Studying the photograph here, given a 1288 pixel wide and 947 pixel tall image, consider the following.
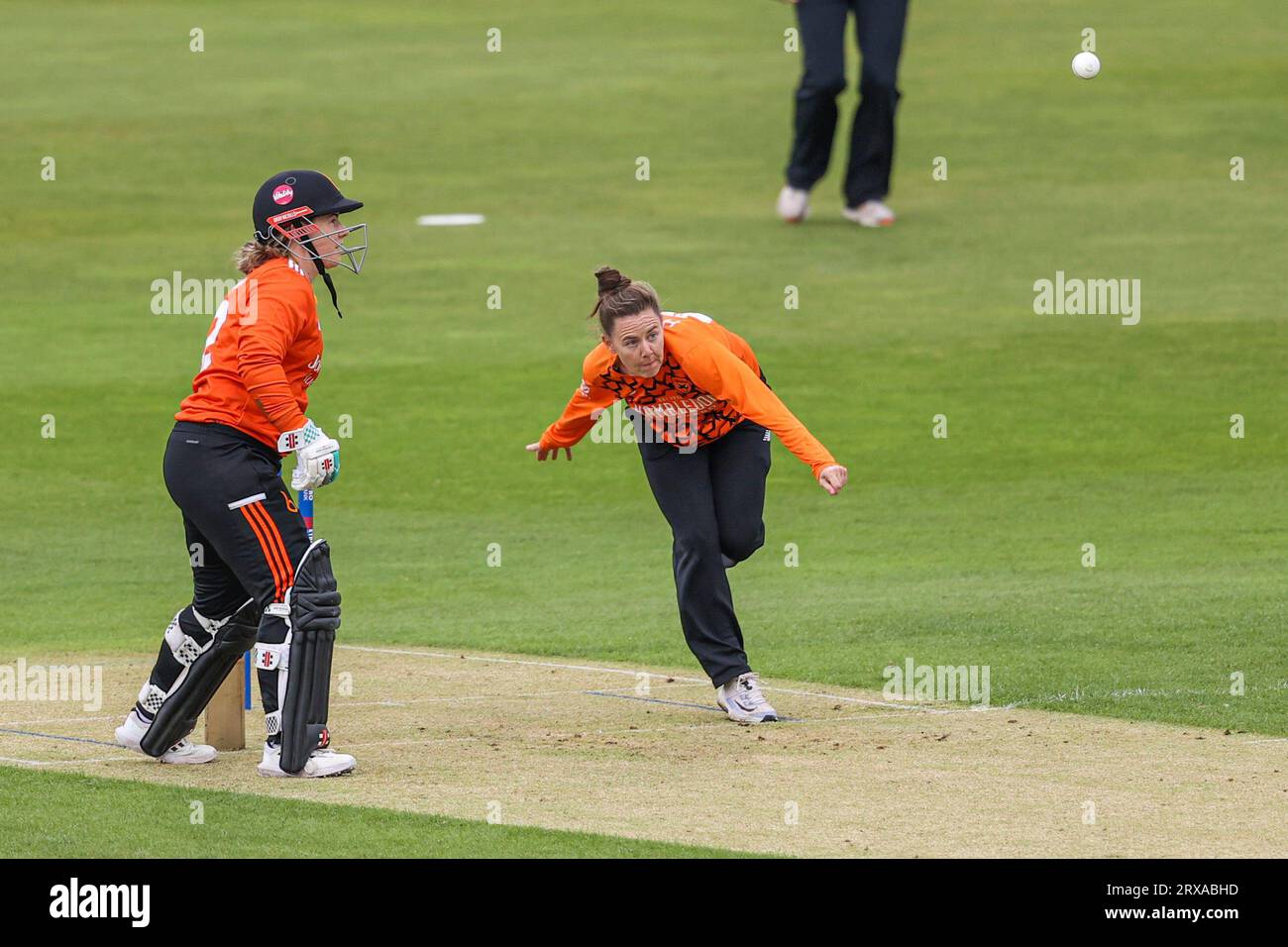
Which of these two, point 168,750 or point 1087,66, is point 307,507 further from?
point 1087,66

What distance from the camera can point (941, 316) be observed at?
20734 mm

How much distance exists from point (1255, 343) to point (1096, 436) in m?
3.24

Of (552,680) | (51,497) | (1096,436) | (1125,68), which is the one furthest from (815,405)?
(1125,68)

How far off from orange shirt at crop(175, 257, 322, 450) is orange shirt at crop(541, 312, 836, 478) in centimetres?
150

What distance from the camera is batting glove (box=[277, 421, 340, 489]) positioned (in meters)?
8.20

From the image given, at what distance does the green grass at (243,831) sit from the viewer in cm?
731

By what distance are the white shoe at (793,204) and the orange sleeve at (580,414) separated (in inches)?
565

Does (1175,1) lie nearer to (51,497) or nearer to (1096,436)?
(1096,436)

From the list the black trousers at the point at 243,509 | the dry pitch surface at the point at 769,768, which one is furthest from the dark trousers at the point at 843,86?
the black trousers at the point at 243,509

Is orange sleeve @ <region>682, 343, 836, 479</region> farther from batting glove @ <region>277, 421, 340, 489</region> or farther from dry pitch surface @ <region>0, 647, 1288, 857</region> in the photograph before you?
batting glove @ <region>277, 421, 340, 489</region>

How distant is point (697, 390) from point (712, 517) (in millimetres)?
637

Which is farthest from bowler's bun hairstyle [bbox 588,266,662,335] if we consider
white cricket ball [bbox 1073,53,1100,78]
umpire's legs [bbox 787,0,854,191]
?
umpire's legs [bbox 787,0,854,191]

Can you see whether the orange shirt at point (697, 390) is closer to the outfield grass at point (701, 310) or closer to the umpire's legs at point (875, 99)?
the outfield grass at point (701, 310)

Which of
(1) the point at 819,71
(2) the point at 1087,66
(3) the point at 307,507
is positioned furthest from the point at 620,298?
(1) the point at 819,71
